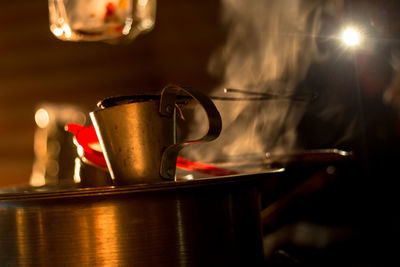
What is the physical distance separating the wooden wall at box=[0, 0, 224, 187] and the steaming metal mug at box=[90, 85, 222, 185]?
4.10 metres

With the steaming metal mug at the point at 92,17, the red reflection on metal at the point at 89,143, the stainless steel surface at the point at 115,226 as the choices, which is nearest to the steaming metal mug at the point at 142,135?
the stainless steel surface at the point at 115,226

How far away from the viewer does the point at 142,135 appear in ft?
2.90

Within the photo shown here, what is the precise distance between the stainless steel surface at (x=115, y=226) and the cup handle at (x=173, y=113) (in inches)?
3.1

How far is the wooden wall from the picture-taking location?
5.04 metres

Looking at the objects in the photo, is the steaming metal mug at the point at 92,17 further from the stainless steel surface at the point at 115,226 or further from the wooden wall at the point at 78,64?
the wooden wall at the point at 78,64

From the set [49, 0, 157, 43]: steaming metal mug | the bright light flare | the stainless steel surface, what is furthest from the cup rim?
[49, 0, 157, 43]: steaming metal mug

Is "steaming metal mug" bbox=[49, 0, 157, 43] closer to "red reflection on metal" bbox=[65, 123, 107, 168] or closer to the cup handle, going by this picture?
"red reflection on metal" bbox=[65, 123, 107, 168]

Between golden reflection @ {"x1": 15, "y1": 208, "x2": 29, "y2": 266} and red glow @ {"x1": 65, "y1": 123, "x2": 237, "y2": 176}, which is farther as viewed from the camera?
red glow @ {"x1": 65, "y1": 123, "x2": 237, "y2": 176}

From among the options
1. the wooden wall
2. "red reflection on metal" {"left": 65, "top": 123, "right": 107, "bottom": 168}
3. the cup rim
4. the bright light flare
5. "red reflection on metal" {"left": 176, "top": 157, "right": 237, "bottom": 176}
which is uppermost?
the wooden wall

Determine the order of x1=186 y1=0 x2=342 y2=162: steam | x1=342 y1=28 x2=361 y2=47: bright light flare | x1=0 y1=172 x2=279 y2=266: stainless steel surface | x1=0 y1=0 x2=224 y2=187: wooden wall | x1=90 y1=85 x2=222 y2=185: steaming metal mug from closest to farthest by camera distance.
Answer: x1=0 y1=172 x2=279 y2=266: stainless steel surface
x1=90 y1=85 x2=222 y2=185: steaming metal mug
x1=342 y1=28 x2=361 y2=47: bright light flare
x1=186 y1=0 x2=342 y2=162: steam
x1=0 y1=0 x2=224 y2=187: wooden wall

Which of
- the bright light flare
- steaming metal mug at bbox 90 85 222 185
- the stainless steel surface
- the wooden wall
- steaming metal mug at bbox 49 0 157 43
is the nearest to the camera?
the stainless steel surface

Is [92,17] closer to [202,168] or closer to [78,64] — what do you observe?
[202,168]

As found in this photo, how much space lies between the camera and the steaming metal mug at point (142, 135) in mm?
878

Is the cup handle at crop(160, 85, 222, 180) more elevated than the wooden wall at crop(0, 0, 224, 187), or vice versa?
the wooden wall at crop(0, 0, 224, 187)
